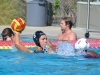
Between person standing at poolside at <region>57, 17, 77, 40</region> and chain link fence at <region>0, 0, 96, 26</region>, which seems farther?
chain link fence at <region>0, 0, 96, 26</region>

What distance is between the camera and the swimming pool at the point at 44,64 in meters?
6.39

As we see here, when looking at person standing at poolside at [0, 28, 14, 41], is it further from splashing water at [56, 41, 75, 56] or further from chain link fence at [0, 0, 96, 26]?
chain link fence at [0, 0, 96, 26]

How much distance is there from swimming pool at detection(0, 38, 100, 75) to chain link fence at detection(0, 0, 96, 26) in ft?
A: 30.4

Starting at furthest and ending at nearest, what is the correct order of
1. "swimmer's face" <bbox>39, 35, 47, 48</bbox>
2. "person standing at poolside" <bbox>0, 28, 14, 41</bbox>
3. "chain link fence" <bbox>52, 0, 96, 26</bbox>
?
"chain link fence" <bbox>52, 0, 96, 26</bbox>
"person standing at poolside" <bbox>0, 28, 14, 41</bbox>
"swimmer's face" <bbox>39, 35, 47, 48</bbox>

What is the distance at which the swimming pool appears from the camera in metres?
6.39

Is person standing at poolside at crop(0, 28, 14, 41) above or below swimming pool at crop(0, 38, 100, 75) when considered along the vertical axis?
above

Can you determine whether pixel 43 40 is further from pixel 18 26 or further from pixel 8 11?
pixel 8 11

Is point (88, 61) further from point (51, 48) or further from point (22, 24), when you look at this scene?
point (22, 24)

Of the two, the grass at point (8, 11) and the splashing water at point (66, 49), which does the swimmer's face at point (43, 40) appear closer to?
the splashing water at point (66, 49)

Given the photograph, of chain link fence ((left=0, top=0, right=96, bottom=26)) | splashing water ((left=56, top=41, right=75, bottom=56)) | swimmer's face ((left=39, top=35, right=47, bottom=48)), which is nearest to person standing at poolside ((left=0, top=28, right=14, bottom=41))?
splashing water ((left=56, top=41, right=75, bottom=56))

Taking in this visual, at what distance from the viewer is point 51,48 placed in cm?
817

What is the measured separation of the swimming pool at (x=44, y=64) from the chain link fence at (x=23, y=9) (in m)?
9.28

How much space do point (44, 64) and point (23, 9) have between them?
1241 cm

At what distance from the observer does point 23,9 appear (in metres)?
19.5
